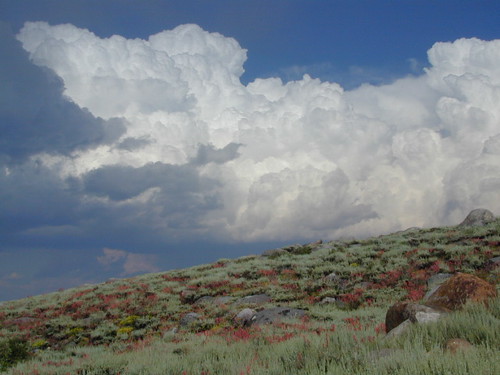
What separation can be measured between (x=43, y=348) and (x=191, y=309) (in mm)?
6677

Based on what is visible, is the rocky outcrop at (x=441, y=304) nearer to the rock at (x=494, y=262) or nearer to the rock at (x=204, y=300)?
the rock at (x=494, y=262)

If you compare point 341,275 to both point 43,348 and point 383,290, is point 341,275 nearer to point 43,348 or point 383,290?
point 383,290

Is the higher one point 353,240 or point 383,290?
point 353,240

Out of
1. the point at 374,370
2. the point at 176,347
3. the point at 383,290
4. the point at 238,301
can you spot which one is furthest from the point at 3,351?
the point at 383,290

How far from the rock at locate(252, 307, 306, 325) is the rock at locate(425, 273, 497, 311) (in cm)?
627

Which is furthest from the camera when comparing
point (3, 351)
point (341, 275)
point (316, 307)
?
point (341, 275)

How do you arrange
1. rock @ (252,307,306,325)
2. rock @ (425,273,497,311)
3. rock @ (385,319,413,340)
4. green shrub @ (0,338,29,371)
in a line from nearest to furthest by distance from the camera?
rock @ (385,319,413,340), rock @ (425,273,497,311), green shrub @ (0,338,29,371), rock @ (252,307,306,325)

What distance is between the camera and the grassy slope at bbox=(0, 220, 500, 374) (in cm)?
660

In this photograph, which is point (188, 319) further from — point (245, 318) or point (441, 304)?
point (441, 304)

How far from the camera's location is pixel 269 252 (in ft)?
124

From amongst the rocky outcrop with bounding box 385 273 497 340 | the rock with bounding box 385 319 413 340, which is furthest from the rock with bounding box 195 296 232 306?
the rock with bounding box 385 319 413 340

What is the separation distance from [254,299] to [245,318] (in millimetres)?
4673

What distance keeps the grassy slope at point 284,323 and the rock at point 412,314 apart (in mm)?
536

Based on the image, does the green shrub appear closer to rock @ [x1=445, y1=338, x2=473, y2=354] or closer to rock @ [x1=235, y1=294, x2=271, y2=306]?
rock @ [x1=235, y1=294, x2=271, y2=306]
